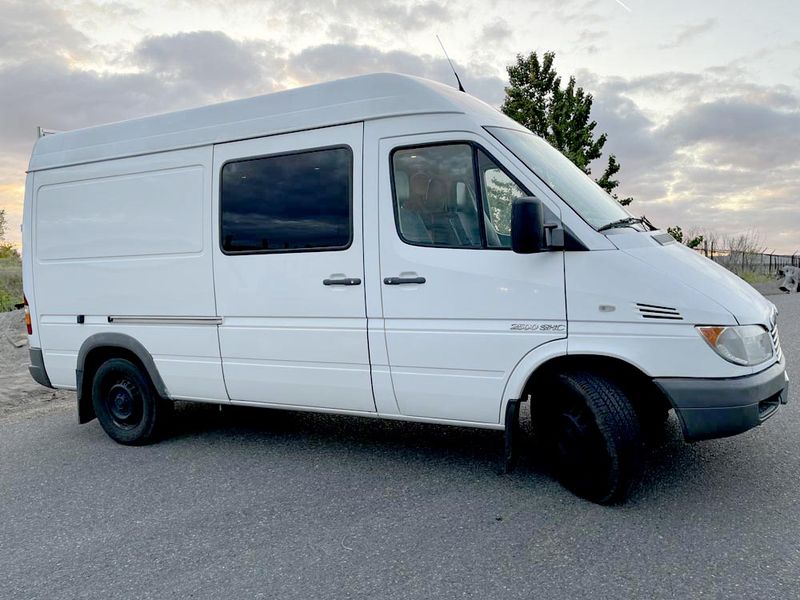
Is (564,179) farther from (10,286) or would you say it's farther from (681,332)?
(10,286)

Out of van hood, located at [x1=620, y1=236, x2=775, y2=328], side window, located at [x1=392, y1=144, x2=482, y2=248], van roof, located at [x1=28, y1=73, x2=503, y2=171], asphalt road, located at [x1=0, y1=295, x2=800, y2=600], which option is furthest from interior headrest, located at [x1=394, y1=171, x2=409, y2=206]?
asphalt road, located at [x1=0, y1=295, x2=800, y2=600]

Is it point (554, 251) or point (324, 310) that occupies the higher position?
point (554, 251)

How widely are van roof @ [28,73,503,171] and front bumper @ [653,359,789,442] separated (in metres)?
2.12

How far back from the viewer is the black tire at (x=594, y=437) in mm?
3992

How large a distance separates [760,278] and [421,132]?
24512 mm

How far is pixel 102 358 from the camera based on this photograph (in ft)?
20.2

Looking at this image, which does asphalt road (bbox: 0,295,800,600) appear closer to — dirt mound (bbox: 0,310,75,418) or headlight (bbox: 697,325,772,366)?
headlight (bbox: 697,325,772,366)

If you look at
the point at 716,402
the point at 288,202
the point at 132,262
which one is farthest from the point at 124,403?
the point at 716,402

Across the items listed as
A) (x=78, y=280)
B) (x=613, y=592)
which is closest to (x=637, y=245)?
(x=613, y=592)

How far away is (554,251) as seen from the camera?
4055 millimetres

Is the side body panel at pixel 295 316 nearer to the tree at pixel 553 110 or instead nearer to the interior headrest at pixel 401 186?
the interior headrest at pixel 401 186

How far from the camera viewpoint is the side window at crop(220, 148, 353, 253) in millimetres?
4793

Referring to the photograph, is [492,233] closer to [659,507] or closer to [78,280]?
[659,507]

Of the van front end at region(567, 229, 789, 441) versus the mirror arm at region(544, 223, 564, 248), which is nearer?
the van front end at region(567, 229, 789, 441)
